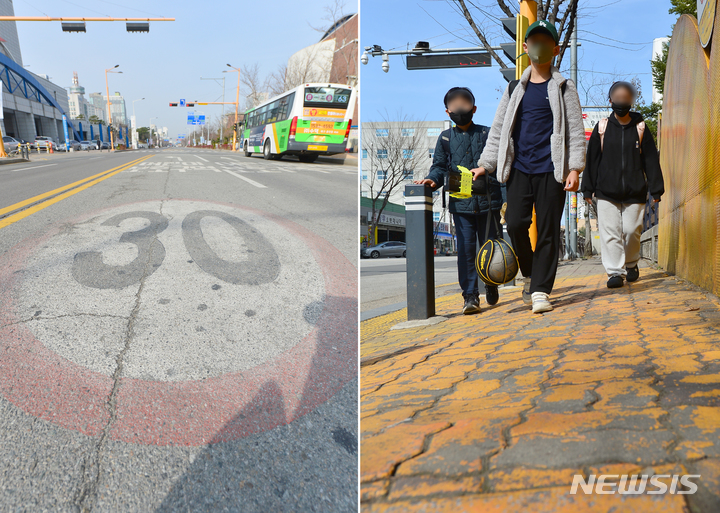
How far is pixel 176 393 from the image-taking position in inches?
85.4

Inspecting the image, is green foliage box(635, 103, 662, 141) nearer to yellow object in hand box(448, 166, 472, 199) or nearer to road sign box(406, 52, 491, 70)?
road sign box(406, 52, 491, 70)

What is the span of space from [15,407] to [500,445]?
Answer: 1.83 metres

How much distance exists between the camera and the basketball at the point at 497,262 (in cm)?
324

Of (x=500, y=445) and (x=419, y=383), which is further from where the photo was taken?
(x=419, y=383)

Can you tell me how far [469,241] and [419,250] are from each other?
38cm

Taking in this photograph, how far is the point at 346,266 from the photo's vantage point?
4234 millimetres

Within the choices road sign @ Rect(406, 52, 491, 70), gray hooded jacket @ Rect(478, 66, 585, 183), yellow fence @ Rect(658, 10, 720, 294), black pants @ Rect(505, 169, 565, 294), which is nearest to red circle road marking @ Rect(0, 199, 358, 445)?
black pants @ Rect(505, 169, 565, 294)

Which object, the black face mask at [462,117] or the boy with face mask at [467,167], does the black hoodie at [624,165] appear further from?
the black face mask at [462,117]

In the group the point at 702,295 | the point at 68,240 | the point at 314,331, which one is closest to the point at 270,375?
the point at 314,331

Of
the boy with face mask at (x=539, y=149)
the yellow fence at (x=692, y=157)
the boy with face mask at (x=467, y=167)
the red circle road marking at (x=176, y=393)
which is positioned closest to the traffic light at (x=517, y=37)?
the yellow fence at (x=692, y=157)

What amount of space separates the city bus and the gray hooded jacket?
16.9 m

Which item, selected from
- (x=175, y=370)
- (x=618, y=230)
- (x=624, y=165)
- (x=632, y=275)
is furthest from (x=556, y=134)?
(x=175, y=370)

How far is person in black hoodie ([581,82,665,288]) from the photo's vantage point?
3.95 meters

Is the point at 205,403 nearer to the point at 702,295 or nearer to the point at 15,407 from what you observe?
the point at 15,407
